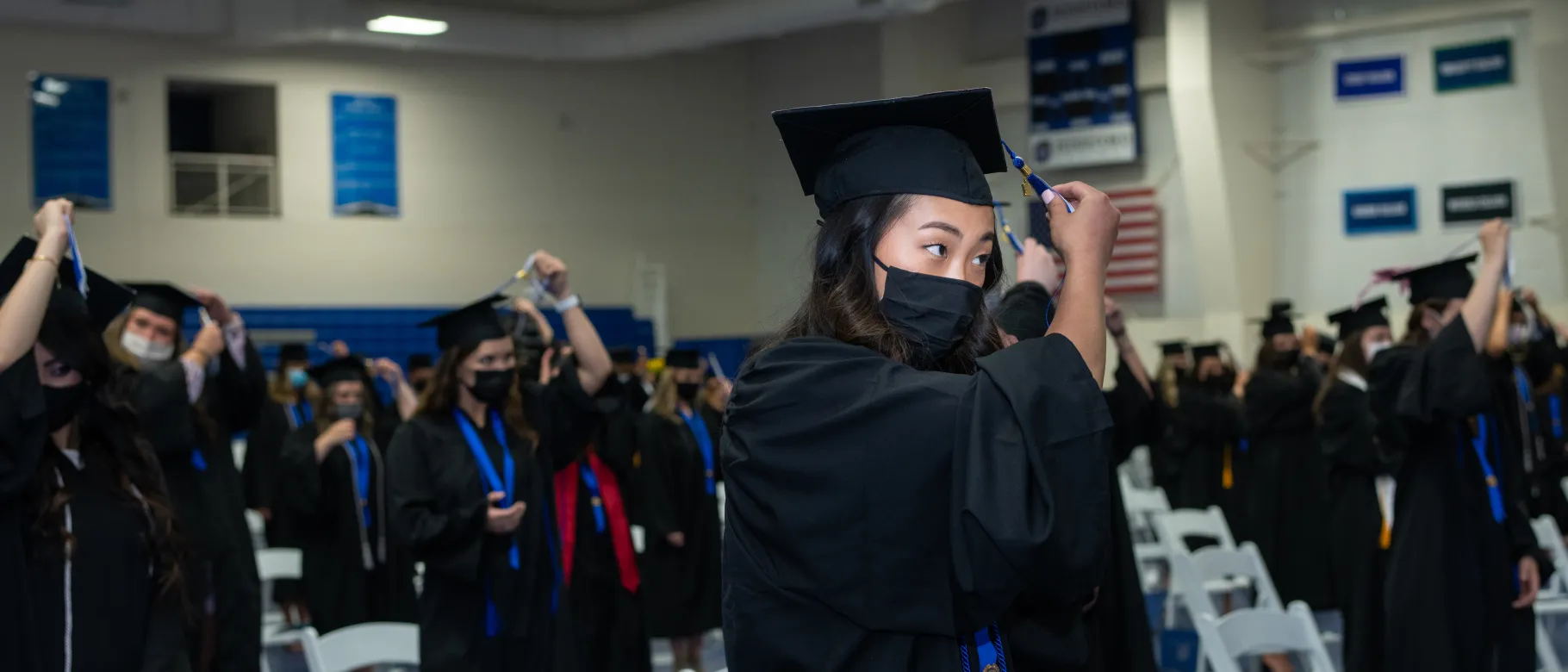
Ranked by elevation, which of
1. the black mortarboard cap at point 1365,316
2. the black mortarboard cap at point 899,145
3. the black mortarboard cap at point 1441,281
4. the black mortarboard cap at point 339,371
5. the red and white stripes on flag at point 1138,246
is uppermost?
the red and white stripes on flag at point 1138,246

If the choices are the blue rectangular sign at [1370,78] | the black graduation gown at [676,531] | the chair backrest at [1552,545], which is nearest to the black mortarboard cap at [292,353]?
the black graduation gown at [676,531]

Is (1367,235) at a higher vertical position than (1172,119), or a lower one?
lower

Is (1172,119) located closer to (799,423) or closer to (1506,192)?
(1506,192)

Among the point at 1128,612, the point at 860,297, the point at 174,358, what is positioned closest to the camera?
the point at 860,297

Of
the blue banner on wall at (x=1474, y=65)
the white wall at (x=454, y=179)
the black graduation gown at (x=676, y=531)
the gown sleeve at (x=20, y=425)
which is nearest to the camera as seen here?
the gown sleeve at (x=20, y=425)

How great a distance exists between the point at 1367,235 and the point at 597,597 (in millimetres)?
Result: 12665

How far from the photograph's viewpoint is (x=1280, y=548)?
1010cm

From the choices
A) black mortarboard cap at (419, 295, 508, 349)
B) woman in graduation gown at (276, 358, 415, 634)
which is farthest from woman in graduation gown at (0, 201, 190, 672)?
woman in graduation gown at (276, 358, 415, 634)

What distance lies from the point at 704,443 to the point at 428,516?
15.6 ft

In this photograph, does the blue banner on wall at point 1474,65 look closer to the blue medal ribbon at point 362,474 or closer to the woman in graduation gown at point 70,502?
the blue medal ribbon at point 362,474

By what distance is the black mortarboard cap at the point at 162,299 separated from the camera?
6230 millimetres

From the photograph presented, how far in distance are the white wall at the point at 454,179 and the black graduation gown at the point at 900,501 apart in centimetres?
1735

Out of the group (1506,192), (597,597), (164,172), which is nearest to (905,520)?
(597,597)

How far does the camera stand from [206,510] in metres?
6.02
